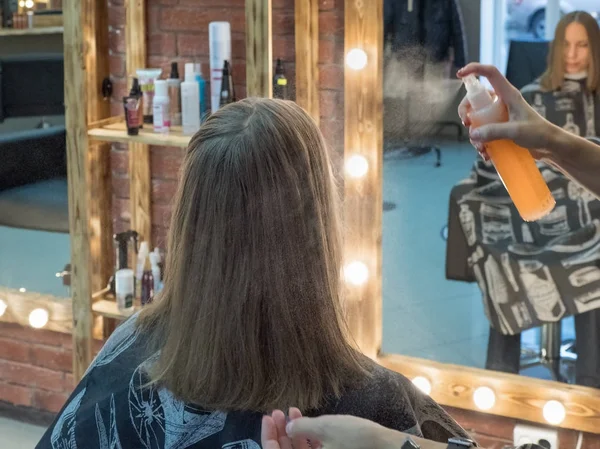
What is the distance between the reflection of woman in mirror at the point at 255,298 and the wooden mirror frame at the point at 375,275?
111cm

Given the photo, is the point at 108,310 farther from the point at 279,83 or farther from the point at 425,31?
the point at 425,31

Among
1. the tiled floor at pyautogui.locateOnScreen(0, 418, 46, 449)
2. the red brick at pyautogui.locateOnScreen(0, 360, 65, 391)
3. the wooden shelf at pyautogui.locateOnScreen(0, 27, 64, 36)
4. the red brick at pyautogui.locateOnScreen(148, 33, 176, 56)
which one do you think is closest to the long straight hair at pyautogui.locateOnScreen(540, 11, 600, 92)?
the red brick at pyautogui.locateOnScreen(148, 33, 176, 56)

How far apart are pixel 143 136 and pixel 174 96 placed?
13 centimetres

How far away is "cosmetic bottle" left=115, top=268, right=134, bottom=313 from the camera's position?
255cm

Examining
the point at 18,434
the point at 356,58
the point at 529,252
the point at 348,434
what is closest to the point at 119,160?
the point at 356,58

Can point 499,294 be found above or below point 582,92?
below

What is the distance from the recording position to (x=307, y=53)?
2336 millimetres

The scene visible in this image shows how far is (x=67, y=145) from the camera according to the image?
2.50m

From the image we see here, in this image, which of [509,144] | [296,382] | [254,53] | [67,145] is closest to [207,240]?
Answer: [296,382]

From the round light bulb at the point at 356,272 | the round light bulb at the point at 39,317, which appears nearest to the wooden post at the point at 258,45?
the round light bulb at the point at 356,272

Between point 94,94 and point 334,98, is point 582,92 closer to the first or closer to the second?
point 334,98

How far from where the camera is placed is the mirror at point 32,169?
2680mm

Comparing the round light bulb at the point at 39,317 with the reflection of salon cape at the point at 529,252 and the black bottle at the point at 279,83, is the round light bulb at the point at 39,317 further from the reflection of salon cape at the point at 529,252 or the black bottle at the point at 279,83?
the reflection of salon cape at the point at 529,252

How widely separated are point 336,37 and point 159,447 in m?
1.37
